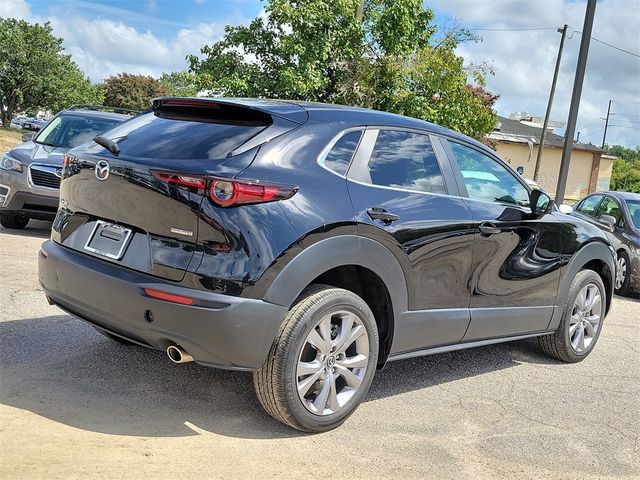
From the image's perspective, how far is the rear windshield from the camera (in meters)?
3.42

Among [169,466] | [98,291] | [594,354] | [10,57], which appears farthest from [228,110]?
[10,57]

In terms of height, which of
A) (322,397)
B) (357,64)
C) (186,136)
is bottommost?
(322,397)

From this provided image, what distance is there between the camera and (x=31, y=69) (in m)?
48.0

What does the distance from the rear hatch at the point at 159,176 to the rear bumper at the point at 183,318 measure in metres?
0.12

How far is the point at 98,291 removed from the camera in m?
3.43

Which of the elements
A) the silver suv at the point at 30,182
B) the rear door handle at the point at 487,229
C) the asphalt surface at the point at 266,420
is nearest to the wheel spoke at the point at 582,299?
the asphalt surface at the point at 266,420

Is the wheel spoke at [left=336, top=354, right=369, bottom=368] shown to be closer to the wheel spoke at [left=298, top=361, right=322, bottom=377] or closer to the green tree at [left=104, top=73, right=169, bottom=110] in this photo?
the wheel spoke at [left=298, top=361, right=322, bottom=377]

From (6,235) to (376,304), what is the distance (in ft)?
Answer: 22.2

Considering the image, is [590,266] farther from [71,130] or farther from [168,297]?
[71,130]

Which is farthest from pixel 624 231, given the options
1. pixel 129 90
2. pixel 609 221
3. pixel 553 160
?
pixel 129 90

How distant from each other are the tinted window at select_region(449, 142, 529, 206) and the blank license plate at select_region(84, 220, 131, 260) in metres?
2.26

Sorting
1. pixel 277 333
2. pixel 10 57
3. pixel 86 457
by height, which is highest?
pixel 10 57

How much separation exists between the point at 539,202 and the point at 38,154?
6.89 m

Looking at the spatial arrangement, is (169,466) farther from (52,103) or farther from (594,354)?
(52,103)
